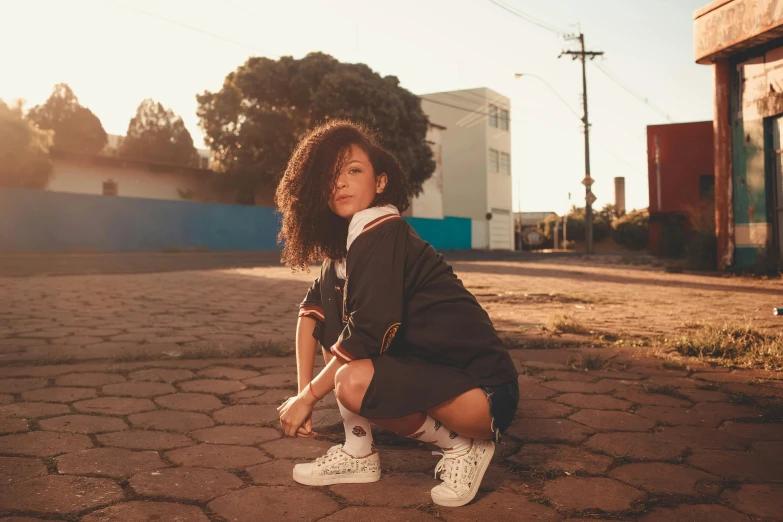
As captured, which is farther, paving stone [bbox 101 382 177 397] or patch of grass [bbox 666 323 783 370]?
patch of grass [bbox 666 323 783 370]

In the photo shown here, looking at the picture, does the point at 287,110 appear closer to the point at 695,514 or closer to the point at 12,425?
the point at 12,425

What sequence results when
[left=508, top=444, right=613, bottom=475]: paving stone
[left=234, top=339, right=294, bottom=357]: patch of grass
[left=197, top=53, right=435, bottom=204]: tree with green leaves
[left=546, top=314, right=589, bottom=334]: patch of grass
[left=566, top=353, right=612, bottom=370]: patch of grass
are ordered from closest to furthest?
[left=508, top=444, right=613, bottom=475]: paving stone, [left=566, top=353, right=612, bottom=370]: patch of grass, [left=234, top=339, right=294, bottom=357]: patch of grass, [left=546, top=314, right=589, bottom=334]: patch of grass, [left=197, top=53, right=435, bottom=204]: tree with green leaves

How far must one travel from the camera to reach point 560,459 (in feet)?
6.76

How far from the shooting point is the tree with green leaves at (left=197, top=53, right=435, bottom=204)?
24.5 metres

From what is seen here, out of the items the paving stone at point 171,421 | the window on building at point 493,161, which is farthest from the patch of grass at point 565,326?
the window on building at point 493,161

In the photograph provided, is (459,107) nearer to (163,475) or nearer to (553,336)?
(553,336)

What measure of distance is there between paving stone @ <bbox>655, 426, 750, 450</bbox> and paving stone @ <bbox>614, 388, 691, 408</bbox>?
1.03 feet

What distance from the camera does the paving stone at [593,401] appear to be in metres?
2.64

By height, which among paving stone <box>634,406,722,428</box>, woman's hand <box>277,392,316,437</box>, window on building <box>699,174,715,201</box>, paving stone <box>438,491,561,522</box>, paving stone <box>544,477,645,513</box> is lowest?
paving stone <box>544,477,645,513</box>

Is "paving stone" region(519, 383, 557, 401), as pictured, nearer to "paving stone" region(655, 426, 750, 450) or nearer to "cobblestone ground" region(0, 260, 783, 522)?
"cobblestone ground" region(0, 260, 783, 522)

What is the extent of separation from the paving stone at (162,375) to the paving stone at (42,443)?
0.83 m

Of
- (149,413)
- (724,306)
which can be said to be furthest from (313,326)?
(724,306)

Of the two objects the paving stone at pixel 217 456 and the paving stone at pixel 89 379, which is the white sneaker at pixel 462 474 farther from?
the paving stone at pixel 89 379

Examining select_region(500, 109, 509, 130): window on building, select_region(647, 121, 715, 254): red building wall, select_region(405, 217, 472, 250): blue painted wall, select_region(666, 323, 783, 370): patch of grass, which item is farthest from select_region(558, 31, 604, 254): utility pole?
select_region(666, 323, 783, 370): patch of grass
